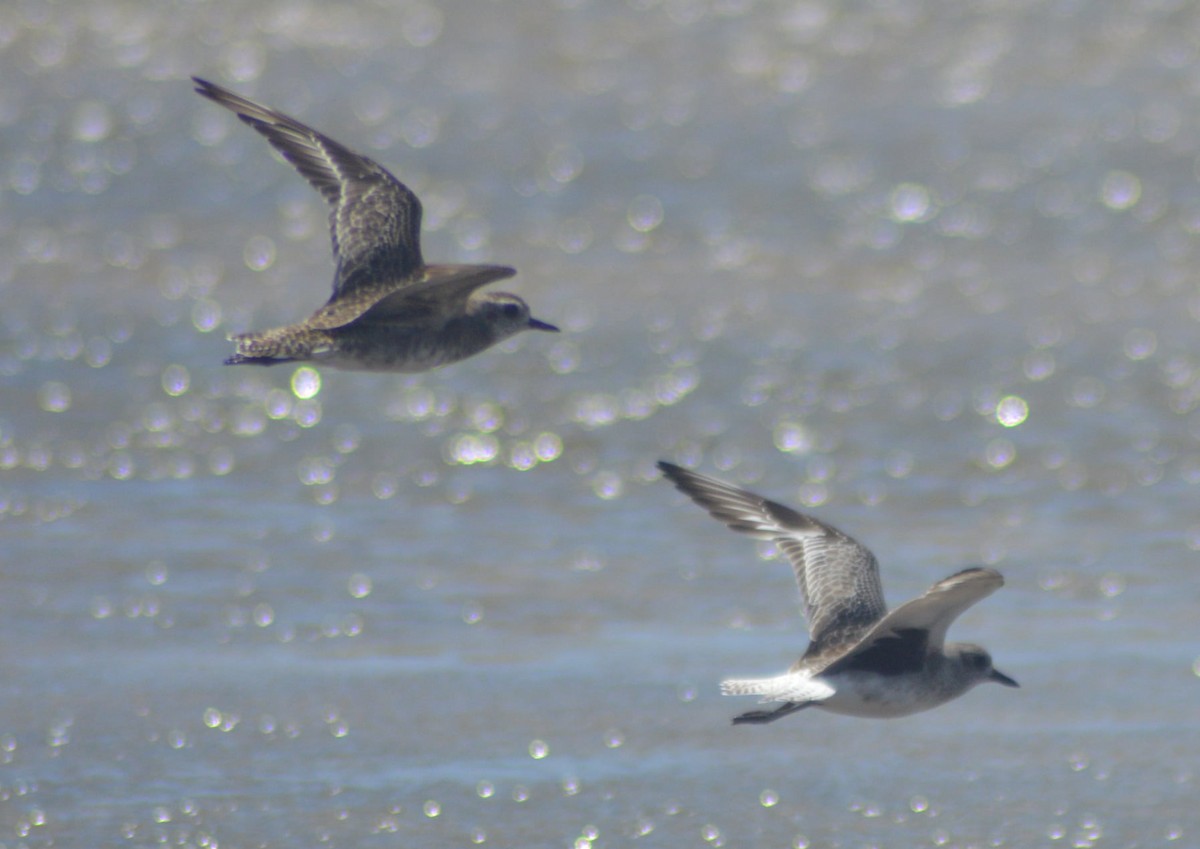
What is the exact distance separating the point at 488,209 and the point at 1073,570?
5.46 meters

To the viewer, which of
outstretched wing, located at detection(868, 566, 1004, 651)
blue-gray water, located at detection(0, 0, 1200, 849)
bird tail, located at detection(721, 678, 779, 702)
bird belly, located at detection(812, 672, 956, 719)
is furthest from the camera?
blue-gray water, located at detection(0, 0, 1200, 849)

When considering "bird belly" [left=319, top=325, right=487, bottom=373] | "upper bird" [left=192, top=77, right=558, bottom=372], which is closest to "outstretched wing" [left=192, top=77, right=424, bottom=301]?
"upper bird" [left=192, top=77, right=558, bottom=372]

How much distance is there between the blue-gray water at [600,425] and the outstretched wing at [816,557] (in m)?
0.79

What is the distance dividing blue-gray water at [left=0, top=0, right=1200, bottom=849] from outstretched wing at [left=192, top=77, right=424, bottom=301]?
5.77ft

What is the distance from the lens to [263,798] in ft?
22.5

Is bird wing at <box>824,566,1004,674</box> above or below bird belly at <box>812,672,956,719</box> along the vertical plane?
above

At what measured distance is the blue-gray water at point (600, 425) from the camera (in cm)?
719

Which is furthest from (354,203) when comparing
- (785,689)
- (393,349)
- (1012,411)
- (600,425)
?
(1012,411)

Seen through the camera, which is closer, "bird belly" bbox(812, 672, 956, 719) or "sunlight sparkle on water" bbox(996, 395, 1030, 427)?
"bird belly" bbox(812, 672, 956, 719)

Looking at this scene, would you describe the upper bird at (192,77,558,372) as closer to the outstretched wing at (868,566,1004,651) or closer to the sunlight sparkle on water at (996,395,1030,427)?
the outstretched wing at (868,566,1004,651)

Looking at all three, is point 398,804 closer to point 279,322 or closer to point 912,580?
point 912,580

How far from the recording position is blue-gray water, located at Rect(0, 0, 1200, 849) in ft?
23.6

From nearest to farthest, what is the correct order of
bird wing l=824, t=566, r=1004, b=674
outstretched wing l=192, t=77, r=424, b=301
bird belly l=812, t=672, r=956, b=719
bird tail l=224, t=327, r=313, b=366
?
bird wing l=824, t=566, r=1004, b=674, bird belly l=812, t=672, r=956, b=719, bird tail l=224, t=327, r=313, b=366, outstretched wing l=192, t=77, r=424, b=301

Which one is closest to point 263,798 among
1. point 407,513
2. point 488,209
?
point 407,513
